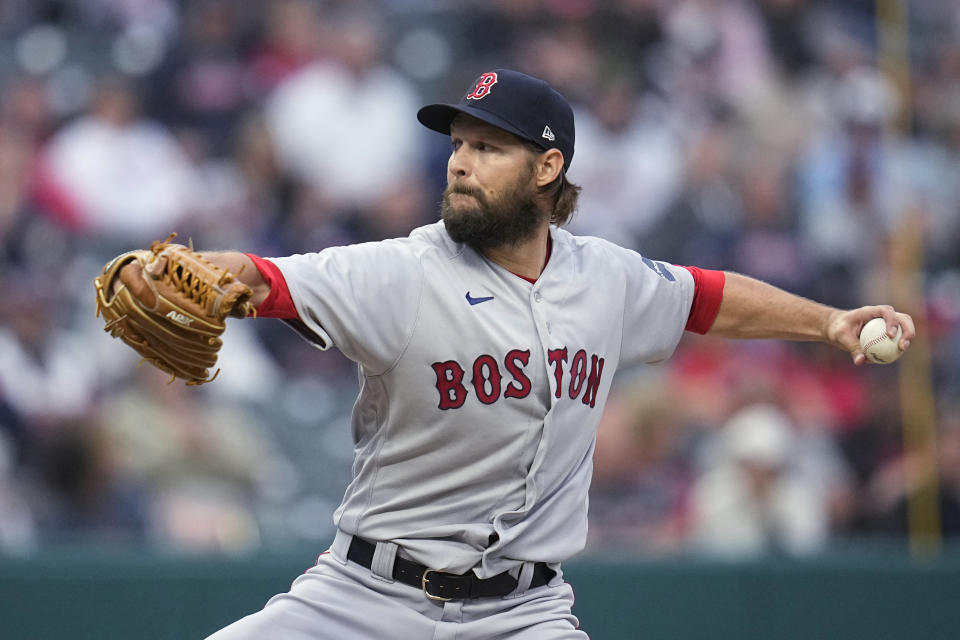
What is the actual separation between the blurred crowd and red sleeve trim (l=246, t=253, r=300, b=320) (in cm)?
299

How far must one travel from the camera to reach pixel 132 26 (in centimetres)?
834

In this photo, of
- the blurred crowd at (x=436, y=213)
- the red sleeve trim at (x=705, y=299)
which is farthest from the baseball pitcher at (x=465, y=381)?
the blurred crowd at (x=436, y=213)

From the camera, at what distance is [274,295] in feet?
10.5

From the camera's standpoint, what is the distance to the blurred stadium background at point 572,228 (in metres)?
5.95

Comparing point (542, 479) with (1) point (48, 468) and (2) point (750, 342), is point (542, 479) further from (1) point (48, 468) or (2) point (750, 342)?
(2) point (750, 342)

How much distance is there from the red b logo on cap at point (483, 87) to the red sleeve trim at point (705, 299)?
0.87m

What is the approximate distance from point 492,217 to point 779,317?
941 millimetres

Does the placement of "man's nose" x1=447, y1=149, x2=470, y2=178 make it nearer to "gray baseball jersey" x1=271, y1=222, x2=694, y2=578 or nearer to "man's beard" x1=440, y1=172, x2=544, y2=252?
"man's beard" x1=440, y1=172, x2=544, y2=252

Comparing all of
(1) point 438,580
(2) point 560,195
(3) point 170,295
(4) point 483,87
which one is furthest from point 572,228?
(3) point 170,295

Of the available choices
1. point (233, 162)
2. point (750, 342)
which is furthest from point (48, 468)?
point (750, 342)

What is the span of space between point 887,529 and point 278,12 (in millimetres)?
4765

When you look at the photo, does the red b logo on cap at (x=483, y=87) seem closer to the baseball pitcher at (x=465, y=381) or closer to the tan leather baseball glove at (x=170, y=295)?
the baseball pitcher at (x=465, y=381)

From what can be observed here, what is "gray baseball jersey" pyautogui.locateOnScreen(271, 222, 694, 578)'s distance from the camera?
3361 millimetres

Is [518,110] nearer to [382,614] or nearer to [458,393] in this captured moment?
[458,393]
